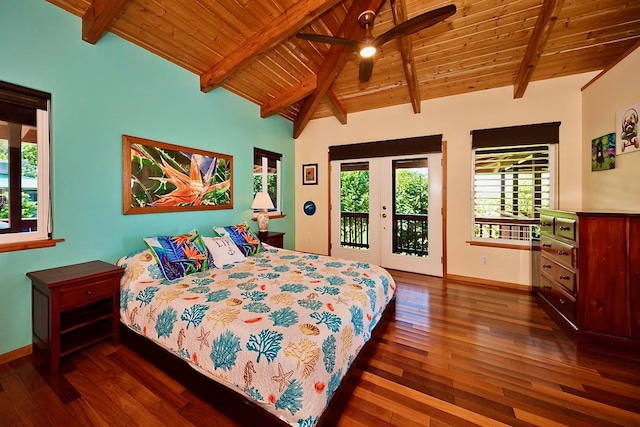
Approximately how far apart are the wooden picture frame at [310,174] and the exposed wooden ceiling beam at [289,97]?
4.32 feet

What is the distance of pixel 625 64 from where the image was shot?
2580 mm

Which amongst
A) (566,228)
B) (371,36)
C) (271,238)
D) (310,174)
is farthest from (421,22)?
(310,174)

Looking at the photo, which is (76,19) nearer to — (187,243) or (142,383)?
(187,243)

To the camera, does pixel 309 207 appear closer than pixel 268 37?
No

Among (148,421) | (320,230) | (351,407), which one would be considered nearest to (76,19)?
(148,421)

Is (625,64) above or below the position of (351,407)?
above

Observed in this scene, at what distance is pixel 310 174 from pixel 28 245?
4023mm

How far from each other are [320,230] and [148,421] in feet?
13.0

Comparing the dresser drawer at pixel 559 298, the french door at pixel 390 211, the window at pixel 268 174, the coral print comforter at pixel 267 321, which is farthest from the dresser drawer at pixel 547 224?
the window at pixel 268 174

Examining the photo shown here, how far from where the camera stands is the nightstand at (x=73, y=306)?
181 cm

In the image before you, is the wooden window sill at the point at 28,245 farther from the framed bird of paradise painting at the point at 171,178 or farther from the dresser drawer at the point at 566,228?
the dresser drawer at the point at 566,228

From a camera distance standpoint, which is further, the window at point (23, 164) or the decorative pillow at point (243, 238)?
the decorative pillow at point (243, 238)

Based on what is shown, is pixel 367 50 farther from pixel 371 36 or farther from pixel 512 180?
pixel 512 180

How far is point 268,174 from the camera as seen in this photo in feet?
15.4
